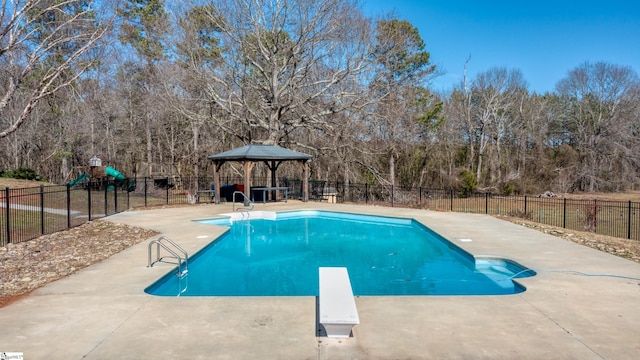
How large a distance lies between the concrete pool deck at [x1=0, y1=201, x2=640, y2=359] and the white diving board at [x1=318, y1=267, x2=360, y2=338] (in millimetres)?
119

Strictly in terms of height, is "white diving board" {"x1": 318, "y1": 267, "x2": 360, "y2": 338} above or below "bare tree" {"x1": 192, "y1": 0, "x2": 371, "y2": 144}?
below

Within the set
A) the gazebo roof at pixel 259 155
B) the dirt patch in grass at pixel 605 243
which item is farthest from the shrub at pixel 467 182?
the dirt patch in grass at pixel 605 243

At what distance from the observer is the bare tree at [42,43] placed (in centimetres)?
1022

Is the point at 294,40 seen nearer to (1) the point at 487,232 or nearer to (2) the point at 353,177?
(2) the point at 353,177

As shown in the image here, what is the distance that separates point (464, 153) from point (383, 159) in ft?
29.1

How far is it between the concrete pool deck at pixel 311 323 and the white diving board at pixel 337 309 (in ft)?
0.39

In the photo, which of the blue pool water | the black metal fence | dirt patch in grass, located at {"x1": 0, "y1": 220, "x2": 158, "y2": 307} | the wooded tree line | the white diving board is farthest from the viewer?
the wooded tree line

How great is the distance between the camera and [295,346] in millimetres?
3670

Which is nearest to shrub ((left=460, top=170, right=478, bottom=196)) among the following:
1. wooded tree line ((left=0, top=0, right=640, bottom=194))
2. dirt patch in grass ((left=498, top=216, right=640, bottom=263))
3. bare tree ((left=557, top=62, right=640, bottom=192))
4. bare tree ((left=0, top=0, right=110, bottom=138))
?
wooded tree line ((left=0, top=0, right=640, bottom=194))

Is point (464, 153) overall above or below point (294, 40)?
below

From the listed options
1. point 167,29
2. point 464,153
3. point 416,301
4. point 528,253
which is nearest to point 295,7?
point 167,29

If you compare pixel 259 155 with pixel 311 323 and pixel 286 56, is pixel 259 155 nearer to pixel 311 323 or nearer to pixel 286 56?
pixel 286 56

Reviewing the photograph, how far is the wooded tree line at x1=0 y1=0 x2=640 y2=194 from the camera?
19.3 meters

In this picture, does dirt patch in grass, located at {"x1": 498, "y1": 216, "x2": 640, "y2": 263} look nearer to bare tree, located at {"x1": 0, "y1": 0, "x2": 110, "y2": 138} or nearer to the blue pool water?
the blue pool water
